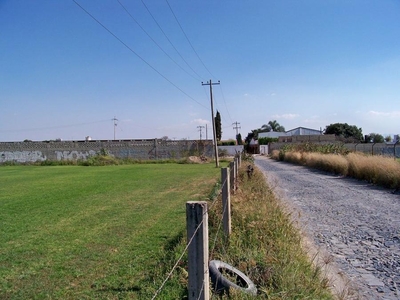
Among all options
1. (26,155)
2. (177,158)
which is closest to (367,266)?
(177,158)

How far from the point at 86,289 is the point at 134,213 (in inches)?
165

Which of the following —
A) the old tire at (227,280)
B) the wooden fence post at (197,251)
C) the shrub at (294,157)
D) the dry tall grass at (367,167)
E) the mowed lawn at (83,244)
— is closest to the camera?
the wooden fence post at (197,251)

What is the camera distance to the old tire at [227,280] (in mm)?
2859

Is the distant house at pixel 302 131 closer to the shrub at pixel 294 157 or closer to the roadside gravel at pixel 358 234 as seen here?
the shrub at pixel 294 157

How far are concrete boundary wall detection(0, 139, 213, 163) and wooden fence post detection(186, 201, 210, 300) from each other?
38.0 meters

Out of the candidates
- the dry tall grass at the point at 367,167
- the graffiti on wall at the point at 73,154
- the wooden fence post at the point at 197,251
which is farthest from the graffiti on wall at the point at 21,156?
the wooden fence post at the point at 197,251

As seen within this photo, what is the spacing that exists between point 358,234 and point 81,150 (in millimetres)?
39563

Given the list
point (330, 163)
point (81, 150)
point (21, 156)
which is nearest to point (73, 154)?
point (81, 150)

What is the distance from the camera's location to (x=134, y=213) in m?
7.71

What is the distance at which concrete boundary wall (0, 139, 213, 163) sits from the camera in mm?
40375

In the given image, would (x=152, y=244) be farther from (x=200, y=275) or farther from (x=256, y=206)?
(x=200, y=275)

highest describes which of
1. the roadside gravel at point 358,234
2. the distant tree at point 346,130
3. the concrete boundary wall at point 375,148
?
the distant tree at point 346,130

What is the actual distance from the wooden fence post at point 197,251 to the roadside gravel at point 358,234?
1.74m

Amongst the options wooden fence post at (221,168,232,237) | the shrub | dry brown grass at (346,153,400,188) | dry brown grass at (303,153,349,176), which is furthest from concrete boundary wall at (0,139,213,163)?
wooden fence post at (221,168,232,237)
